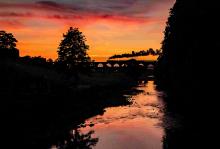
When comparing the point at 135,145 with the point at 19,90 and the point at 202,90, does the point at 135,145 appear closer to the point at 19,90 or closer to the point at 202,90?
the point at 202,90

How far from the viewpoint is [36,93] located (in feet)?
163

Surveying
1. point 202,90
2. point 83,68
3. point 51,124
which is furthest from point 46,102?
point 83,68

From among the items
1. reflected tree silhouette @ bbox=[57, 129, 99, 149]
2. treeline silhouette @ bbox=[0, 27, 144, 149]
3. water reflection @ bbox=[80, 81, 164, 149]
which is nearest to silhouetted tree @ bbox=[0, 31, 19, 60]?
treeline silhouette @ bbox=[0, 27, 144, 149]

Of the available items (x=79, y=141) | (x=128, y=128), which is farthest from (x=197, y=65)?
(x=79, y=141)

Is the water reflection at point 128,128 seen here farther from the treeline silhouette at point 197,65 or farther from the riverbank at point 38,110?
the riverbank at point 38,110

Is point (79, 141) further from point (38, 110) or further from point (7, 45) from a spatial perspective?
point (7, 45)

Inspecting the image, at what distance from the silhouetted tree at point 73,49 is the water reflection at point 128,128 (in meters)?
19.1

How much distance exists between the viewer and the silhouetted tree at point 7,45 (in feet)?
234

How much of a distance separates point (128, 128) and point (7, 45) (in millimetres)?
39589

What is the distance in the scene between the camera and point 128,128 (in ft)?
150

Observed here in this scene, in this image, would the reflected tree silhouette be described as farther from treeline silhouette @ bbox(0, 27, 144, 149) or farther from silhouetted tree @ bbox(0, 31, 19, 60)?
silhouetted tree @ bbox(0, 31, 19, 60)

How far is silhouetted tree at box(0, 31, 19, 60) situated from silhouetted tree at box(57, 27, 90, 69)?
9999 mm

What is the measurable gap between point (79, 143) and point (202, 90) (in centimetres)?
1546

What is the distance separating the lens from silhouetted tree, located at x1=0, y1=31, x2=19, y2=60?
71350 millimetres
